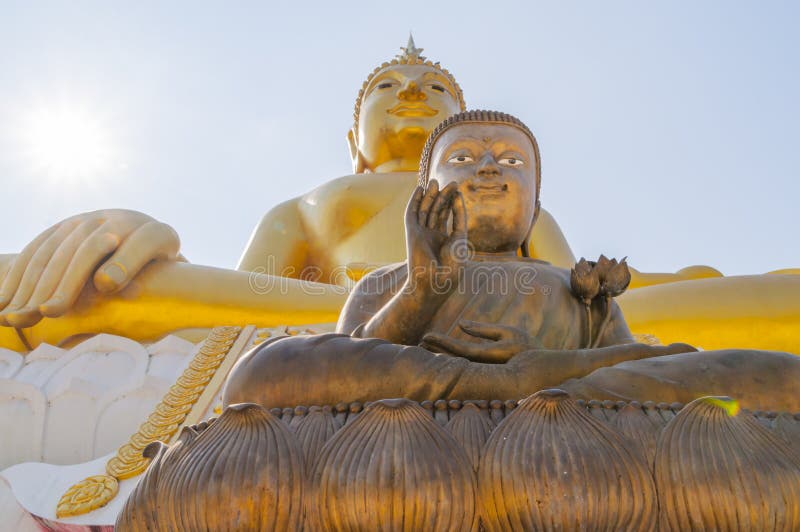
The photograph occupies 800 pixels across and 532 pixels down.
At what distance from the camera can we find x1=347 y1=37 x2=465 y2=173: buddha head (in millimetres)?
6422

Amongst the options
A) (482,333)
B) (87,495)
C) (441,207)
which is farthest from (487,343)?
(87,495)

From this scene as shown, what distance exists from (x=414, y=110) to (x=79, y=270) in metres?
2.88

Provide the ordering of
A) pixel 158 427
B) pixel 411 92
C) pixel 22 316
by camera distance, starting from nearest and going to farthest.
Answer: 1. pixel 158 427
2. pixel 22 316
3. pixel 411 92

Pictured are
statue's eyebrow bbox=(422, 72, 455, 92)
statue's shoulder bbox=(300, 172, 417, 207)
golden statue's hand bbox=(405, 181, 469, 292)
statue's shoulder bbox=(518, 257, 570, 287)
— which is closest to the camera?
golden statue's hand bbox=(405, 181, 469, 292)

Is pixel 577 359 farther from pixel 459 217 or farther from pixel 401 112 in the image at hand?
pixel 401 112

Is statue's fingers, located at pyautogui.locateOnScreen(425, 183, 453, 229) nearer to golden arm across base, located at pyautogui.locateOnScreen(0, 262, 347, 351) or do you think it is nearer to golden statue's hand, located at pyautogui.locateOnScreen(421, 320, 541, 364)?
golden statue's hand, located at pyautogui.locateOnScreen(421, 320, 541, 364)

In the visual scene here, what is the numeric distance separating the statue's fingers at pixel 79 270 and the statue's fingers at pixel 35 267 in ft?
0.53

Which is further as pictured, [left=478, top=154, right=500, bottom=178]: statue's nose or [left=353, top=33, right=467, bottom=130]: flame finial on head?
[left=353, top=33, right=467, bottom=130]: flame finial on head

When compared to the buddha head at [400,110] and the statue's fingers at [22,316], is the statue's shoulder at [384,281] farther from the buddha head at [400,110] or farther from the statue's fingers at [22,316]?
the buddha head at [400,110]

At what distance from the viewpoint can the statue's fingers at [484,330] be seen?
6.84ft

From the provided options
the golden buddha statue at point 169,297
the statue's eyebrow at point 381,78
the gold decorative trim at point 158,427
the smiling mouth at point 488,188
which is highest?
the statue's eyebrow at point 381,78

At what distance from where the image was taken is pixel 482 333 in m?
2.10

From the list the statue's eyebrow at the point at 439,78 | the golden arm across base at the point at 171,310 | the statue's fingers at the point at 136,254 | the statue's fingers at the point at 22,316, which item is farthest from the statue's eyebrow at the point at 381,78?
the statue's fingers at the point at 22,316

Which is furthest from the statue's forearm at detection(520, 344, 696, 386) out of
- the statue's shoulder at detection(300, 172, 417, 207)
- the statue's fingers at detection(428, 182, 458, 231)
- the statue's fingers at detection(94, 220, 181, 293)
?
the statue's shoulder at detection(300, 172, 417, 207)
